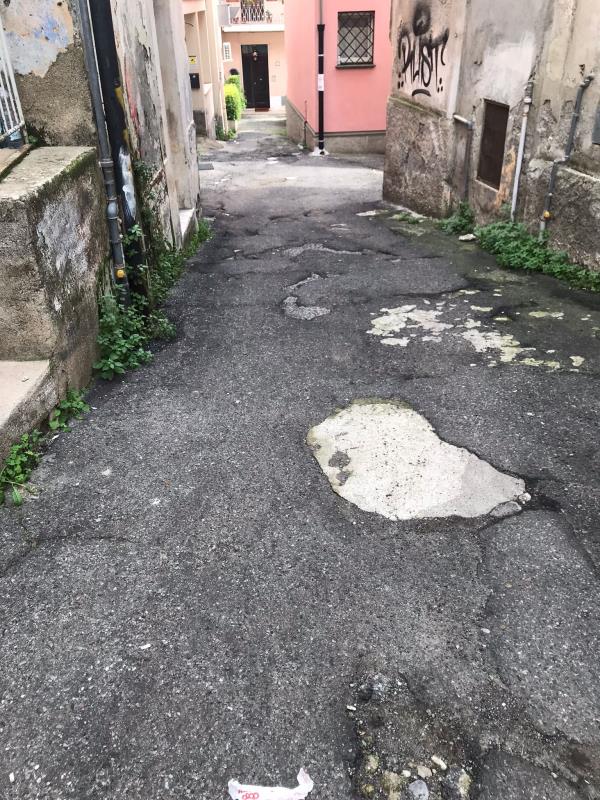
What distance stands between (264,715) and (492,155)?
25.3 ft

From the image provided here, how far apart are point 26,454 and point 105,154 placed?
2.55 m

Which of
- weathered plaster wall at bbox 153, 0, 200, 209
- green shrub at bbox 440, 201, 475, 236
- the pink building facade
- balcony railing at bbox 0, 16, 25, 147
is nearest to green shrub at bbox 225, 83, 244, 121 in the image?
the pink building facade

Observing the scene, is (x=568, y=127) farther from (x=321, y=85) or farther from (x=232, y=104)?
(x=232, y=104)

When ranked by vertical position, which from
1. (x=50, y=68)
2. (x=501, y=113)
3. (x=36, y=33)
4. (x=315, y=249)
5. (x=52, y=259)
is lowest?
(x=315, y=249)

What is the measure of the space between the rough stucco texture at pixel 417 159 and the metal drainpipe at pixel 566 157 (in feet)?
7.87

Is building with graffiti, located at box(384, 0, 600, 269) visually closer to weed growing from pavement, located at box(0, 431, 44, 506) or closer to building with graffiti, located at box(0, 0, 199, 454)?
building with graffiti, located at box(0, 0, 199, 454)

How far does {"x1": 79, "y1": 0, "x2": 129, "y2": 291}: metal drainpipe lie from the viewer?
4.57 metres

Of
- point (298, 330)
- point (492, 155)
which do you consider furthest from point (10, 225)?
point (492, 155)

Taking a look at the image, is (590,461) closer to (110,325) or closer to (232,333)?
(232,333)

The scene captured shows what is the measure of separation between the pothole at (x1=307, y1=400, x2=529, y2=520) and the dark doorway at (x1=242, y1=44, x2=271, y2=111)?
3203cm

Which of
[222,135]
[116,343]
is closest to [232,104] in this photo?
[222,135]

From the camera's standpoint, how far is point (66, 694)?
8.05 ft

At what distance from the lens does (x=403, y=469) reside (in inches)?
147

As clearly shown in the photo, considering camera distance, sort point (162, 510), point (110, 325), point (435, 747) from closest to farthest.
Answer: point (435, 747) → point (162, 510) → point (110, 325)
